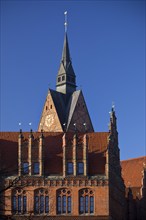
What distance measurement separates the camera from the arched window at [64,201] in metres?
60.7

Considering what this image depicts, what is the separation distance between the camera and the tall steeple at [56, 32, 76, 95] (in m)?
97.4

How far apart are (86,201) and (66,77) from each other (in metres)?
40.1

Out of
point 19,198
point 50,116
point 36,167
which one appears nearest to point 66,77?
point 50,116

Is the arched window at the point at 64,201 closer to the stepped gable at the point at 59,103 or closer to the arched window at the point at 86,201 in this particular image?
the arched window at the point at 86,201

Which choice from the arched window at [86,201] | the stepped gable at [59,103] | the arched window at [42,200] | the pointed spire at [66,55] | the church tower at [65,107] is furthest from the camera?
the pointed spire at [66,55]

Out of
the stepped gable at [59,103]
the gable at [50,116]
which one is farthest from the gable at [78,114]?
the gable at [50,116]

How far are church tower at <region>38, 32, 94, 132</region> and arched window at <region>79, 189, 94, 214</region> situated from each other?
2500cm

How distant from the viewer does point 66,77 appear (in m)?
98.0

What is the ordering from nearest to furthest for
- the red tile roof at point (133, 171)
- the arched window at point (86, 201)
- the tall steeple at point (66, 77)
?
the arched window at point (86, 201), the red tile roof at point (133, 171), the tall steeple at point (66, 77)

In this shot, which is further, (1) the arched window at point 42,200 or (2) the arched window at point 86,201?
(1) the arched window at point 42,200

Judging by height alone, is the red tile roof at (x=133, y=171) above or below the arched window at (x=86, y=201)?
above

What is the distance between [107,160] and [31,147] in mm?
8202

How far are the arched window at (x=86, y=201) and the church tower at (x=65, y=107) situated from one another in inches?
984

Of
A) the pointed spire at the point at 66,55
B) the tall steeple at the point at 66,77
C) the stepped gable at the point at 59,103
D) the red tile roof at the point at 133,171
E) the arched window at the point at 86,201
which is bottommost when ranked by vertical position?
the arched window at the point at 86,201
